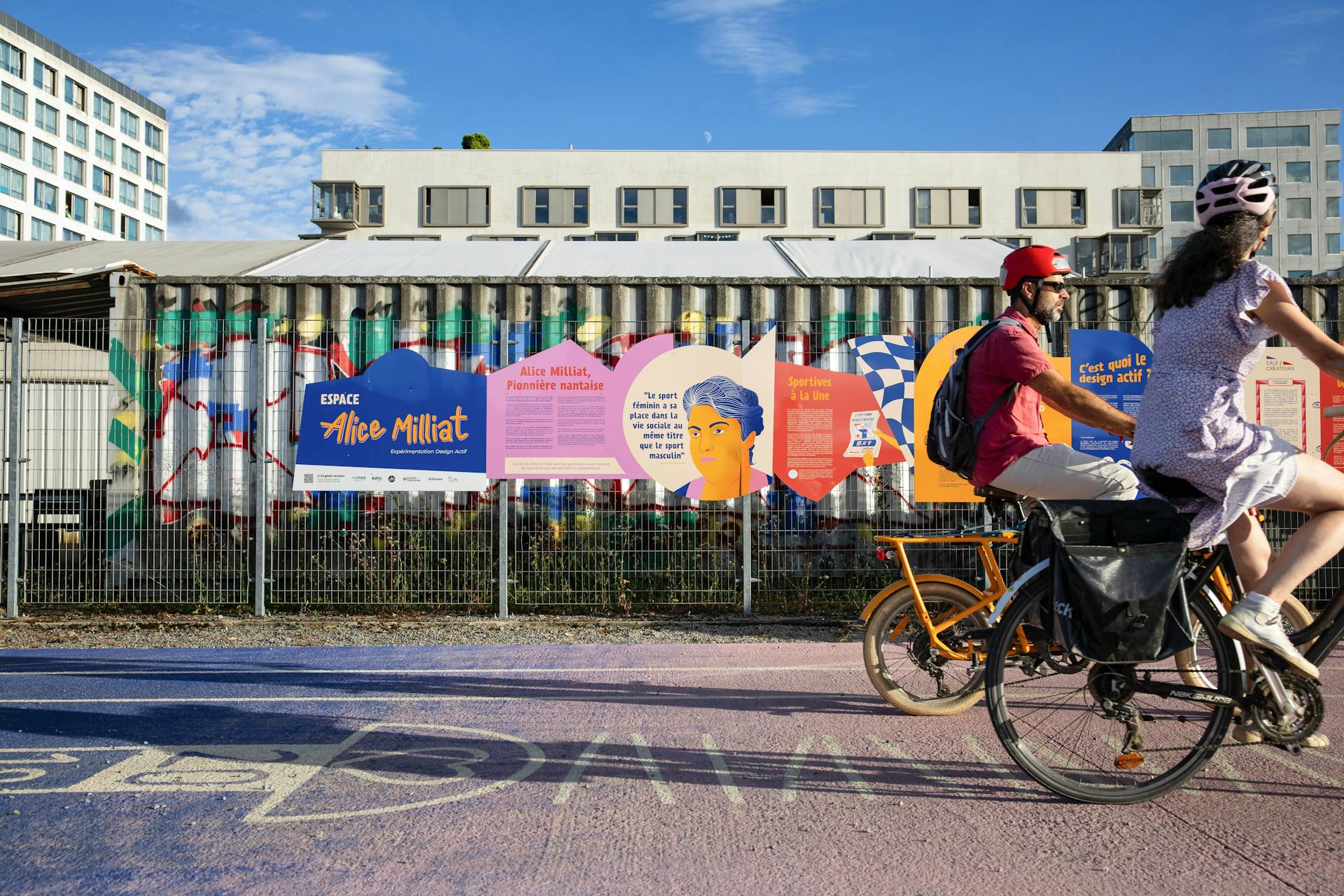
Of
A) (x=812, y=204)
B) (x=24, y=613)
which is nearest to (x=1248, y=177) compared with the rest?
(x=24, y=613)

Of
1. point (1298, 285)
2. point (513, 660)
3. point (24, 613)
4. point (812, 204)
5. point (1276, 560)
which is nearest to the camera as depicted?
point (1276, 560)

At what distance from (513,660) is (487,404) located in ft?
8.81

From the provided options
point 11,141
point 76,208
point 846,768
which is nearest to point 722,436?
point 846,768

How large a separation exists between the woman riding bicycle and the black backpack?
0.76 meters

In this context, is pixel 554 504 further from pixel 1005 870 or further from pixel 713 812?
pixel 1005 870

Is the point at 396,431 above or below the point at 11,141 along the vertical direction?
below

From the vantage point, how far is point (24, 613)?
8.51 meters

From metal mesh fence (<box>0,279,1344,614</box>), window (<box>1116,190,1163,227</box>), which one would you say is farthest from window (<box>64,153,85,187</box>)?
metal mesh fence (<box>0,279,1344,614</box>)

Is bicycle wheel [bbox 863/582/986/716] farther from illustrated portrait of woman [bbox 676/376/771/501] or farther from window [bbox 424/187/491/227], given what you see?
window [bbox 424/187/491/227]

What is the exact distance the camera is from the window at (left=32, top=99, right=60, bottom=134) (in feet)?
228

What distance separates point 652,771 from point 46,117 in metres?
83.3

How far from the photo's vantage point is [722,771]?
3971mm

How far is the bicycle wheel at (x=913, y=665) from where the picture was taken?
15.5 feet

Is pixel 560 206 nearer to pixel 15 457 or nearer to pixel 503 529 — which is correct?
pixel 15 457
